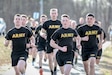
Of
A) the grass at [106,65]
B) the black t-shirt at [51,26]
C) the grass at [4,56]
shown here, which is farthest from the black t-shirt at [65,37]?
the grass at [4,56]

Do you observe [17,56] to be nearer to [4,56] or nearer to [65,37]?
[65,37]

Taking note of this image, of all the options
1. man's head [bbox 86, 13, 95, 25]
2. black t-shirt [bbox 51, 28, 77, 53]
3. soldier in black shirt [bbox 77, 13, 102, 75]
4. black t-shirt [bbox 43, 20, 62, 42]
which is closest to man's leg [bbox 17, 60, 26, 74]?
black t-shirt [bbox 51, 28, 77, 53]

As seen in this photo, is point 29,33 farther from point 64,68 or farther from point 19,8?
point 19,8

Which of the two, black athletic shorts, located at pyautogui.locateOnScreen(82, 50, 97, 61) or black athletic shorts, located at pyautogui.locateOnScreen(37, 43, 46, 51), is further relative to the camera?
black athletic shorts, located at pyautogui.locateOnScreen(37, 43, 46, 51)

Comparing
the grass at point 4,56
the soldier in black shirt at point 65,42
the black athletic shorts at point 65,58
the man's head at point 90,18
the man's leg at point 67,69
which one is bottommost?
the grass at point 4,56

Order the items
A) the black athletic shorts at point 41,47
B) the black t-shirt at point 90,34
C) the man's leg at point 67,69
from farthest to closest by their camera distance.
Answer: the black athletic shorts at point 41,47 < the black t-shirt at point 90,34 < the man's leg at point 67,69

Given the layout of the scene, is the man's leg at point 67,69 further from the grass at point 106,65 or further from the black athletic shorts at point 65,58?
the grass at point 106,65

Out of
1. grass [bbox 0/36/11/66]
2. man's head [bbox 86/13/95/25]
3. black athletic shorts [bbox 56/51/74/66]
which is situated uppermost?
man's head [bbox 86/13/95/25]

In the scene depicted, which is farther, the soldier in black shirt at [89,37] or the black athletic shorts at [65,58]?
the soldier in black shirt at [89,37]

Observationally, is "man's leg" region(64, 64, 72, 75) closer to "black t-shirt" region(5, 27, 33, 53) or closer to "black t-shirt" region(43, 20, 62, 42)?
"black t-shirt" region(5, 27, 33, 53)

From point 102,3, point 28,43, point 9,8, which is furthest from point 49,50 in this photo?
point 102,3

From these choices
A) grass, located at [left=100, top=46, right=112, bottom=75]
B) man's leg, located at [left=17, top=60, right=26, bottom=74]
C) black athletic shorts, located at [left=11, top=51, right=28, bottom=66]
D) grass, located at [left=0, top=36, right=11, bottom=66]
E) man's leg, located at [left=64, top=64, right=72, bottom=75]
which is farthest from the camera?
grass, located at [left=0, top=36, right=11, bottom=66]

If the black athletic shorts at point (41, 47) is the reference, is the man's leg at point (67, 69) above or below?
above

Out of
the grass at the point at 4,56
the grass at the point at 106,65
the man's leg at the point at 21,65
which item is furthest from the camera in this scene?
the grass at the point at 4,56
